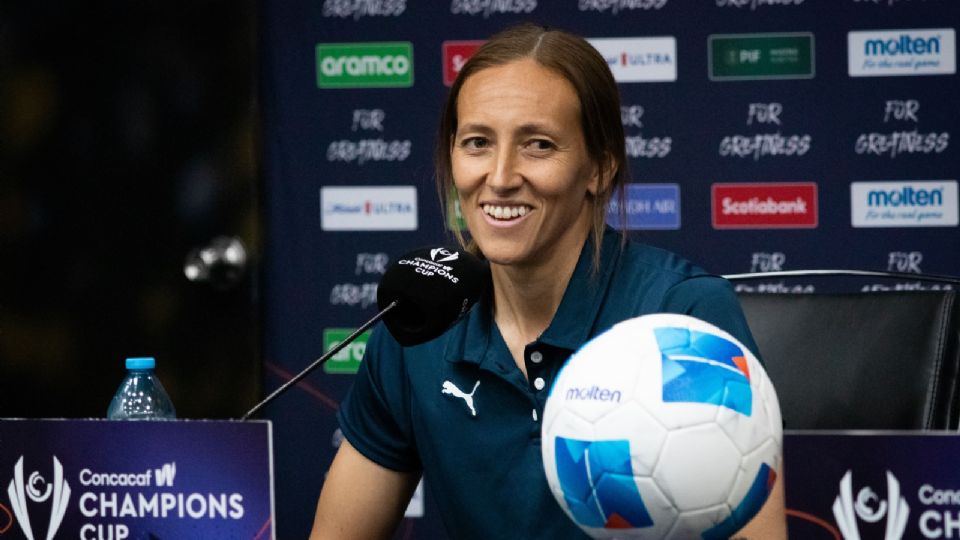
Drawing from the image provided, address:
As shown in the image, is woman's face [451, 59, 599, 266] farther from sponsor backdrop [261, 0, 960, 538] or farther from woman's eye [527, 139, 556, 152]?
sponsor backdrop [261, 0, 960, 538]

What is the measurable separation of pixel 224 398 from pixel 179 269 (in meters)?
0.39

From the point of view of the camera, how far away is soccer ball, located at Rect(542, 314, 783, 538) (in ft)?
3.51

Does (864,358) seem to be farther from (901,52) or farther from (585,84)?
(901,52)

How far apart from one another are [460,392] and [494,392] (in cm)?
5

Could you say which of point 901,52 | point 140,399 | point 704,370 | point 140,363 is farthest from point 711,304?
point 901,52

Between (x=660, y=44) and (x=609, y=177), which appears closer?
(x=609, y=177)

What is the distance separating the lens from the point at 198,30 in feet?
12.6

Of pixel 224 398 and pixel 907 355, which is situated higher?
pixel 907 355

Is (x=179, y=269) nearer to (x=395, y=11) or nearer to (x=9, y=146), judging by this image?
(x=9, y=146)

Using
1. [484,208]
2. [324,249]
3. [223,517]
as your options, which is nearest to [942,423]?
[484,208]

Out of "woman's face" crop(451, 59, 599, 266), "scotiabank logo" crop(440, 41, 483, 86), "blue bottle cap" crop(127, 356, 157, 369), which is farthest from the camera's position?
"scotiabank logo" crop(440, 41, 483, 86)

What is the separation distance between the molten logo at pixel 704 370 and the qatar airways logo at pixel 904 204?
2.78 meters

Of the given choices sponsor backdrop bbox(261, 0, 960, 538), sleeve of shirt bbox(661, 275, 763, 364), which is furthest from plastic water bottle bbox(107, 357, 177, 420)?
sponsor backdrop bbox(261, 0, 960, 538)

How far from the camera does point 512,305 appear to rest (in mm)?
1990
